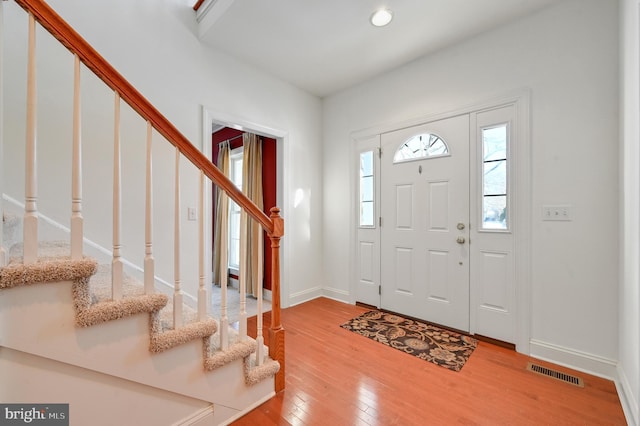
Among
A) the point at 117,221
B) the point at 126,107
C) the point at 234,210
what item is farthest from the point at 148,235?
the point at 234,210

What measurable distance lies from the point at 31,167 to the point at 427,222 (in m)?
2.85

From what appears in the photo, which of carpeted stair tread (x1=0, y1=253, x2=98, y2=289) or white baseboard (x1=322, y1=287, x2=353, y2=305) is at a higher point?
carpeted stair tread (x1=0, y1=253, x2=98, y2=289)

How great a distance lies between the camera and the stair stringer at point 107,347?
96 centimetres

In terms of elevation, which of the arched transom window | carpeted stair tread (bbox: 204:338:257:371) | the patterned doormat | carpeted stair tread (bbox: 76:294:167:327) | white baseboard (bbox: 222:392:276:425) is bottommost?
white baseboard (bbox: 222:392:276:425)

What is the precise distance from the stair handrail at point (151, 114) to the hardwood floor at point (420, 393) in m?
0.25

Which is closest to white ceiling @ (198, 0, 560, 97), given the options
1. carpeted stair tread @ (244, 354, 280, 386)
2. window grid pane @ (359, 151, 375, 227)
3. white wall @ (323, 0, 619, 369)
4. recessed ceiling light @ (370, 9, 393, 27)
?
recessed ceiling light @ (370, 9, 393, 27)

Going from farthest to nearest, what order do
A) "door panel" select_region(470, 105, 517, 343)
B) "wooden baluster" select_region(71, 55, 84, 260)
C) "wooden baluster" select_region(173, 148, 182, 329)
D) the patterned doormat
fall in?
1. "door panel" select_region(470, 105, 517, 343)
2. the patterned doormat
3. "wooden baluster" select_region(173, 148, 182, 329)
4. "wooden baluster" select_region(71, 55, 84, 260)

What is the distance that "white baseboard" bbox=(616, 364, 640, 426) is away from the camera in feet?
4.76

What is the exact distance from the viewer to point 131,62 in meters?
2.15

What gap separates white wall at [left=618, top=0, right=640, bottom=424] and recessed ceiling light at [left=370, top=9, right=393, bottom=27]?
146cm

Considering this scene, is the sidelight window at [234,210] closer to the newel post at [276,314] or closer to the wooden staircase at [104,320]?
the newel post at [276,314]

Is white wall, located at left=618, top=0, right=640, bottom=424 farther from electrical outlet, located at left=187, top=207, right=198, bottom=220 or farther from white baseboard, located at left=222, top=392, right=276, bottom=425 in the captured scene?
electrical outlet, located at left=187, top=207, right=198, bottom=220

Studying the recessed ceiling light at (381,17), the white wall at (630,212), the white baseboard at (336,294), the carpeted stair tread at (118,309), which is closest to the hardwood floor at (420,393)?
the white wall at (630,212)

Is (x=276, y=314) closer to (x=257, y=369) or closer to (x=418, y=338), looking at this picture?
(x=257, y=369)
